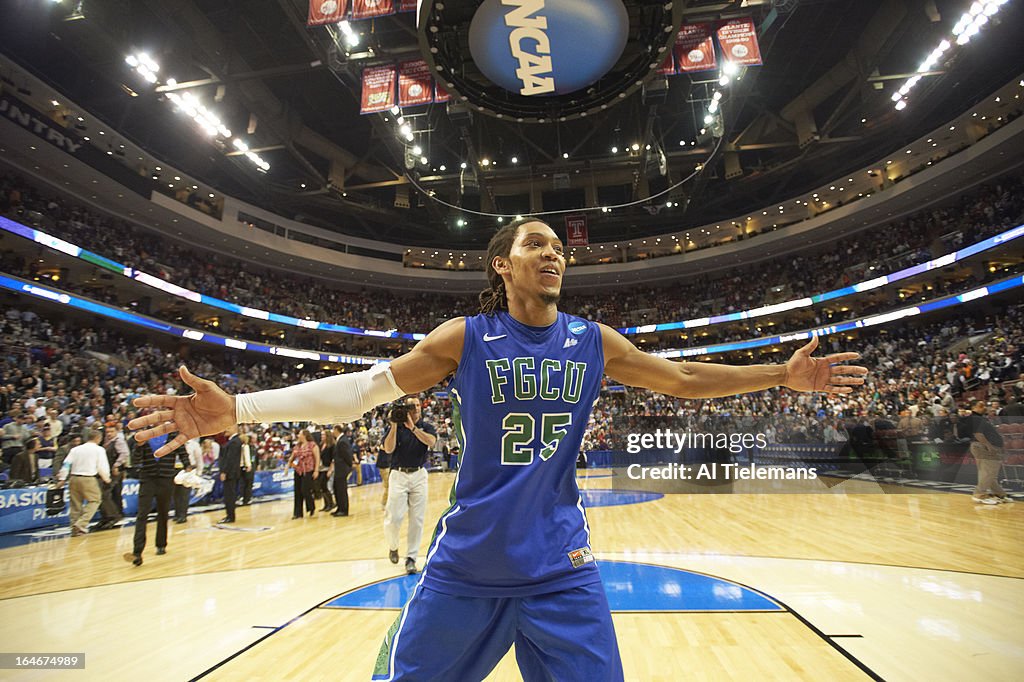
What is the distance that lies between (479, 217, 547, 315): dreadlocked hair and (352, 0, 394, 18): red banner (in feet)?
35.0

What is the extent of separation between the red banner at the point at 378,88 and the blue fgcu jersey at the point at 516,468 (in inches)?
544

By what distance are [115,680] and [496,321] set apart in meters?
3.59

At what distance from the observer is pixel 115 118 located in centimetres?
2206

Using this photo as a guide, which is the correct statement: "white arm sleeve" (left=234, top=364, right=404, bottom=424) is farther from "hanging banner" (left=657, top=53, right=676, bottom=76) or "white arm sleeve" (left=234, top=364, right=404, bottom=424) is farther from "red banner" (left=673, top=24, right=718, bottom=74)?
"red banner" (left=673, top=24, right=718, bottom=74)

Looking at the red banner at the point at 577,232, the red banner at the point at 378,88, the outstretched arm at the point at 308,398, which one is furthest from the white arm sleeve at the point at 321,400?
the red banner at the point at 577,232

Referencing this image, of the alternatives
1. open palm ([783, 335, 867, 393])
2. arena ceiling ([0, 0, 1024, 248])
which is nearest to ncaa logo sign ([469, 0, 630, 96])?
arena ceiling ([0, 0, 1024, 248])

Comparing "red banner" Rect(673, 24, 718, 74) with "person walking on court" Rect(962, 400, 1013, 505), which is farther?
"red banner" Rect(673, 24, 718, 74)

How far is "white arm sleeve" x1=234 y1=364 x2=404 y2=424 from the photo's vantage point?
1650 mm

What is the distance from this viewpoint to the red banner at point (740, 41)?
1210 cm

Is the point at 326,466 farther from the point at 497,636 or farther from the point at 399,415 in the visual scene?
the point at 497,636

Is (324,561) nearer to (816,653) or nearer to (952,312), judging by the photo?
(816,653)

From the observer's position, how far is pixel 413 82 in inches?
548

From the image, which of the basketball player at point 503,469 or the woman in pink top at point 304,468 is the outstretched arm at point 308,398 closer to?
the basketball player at point 503,469

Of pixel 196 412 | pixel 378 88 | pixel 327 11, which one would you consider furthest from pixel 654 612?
pixel 378 88
